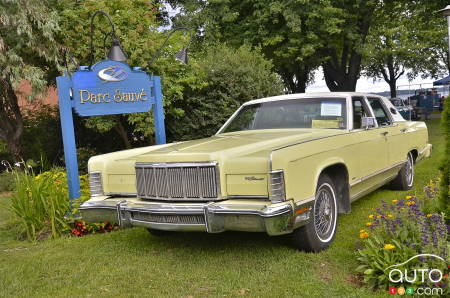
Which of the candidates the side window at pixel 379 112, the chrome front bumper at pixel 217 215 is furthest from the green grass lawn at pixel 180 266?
the side window at pixel 379 112

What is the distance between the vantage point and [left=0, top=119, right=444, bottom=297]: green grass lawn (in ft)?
12.2

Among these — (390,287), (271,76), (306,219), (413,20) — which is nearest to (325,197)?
(306,219)

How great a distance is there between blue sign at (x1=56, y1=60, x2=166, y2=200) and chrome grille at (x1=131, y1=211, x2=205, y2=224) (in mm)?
1895

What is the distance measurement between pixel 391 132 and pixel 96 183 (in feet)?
13.2

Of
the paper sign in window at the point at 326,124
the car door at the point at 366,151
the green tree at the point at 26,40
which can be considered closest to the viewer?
the car door at the point at 366,151

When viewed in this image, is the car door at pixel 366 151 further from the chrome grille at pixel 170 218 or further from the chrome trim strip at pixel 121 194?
the chrome trim strip at pixel 121 194

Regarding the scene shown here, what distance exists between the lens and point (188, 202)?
412 cm

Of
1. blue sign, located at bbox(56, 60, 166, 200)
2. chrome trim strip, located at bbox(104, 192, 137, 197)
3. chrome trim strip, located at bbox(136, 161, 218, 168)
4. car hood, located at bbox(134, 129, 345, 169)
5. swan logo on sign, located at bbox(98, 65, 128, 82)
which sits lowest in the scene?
chrome trim strip, located at bbox(104, 192, 137, 197)

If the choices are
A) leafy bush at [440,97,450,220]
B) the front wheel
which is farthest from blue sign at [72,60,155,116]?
leafy bush at [440,97,450,220]

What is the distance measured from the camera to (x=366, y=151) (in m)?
5.43

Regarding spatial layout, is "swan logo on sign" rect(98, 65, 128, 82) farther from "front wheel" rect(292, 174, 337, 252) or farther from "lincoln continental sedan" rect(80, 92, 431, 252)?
"front wheel" rect(292, 174, 337, 252)

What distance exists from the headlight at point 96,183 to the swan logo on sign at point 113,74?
70.7 inches

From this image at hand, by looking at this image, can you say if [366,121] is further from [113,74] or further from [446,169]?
[113,74]

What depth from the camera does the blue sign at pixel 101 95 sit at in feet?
19.2
